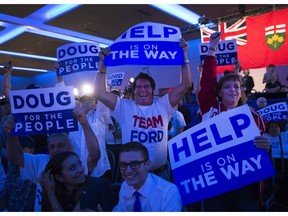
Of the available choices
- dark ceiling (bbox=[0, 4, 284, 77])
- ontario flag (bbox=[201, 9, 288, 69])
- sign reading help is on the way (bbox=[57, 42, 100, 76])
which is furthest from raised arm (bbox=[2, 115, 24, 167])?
ontario flag (bbox=[201, 9, 288, 69])

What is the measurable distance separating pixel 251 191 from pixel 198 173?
417 millimetres

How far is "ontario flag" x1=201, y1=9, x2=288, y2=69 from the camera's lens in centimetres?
747

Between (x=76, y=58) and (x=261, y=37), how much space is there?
5.68 m

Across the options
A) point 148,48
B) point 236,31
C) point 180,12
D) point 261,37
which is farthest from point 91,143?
point 180,12

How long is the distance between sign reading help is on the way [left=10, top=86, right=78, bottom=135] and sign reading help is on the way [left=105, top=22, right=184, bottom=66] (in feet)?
1.94

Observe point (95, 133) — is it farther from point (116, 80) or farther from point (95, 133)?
point (116, 80)

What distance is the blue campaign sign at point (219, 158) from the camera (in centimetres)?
178

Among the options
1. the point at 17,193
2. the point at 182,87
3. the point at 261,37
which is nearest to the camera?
the point at 17,193

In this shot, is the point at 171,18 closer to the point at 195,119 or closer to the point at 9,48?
the point at 195,119

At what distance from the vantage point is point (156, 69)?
13.1 meters

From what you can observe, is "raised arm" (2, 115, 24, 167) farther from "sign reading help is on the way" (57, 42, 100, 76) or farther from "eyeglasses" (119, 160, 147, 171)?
"sign reading help is on the way" (57, 42, 100, 76)

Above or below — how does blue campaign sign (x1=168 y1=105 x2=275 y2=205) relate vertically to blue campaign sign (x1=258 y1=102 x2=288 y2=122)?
below

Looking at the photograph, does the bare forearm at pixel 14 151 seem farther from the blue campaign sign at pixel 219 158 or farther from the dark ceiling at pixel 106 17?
the dark ceiling at pixel 106 17

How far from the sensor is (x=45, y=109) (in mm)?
2666
